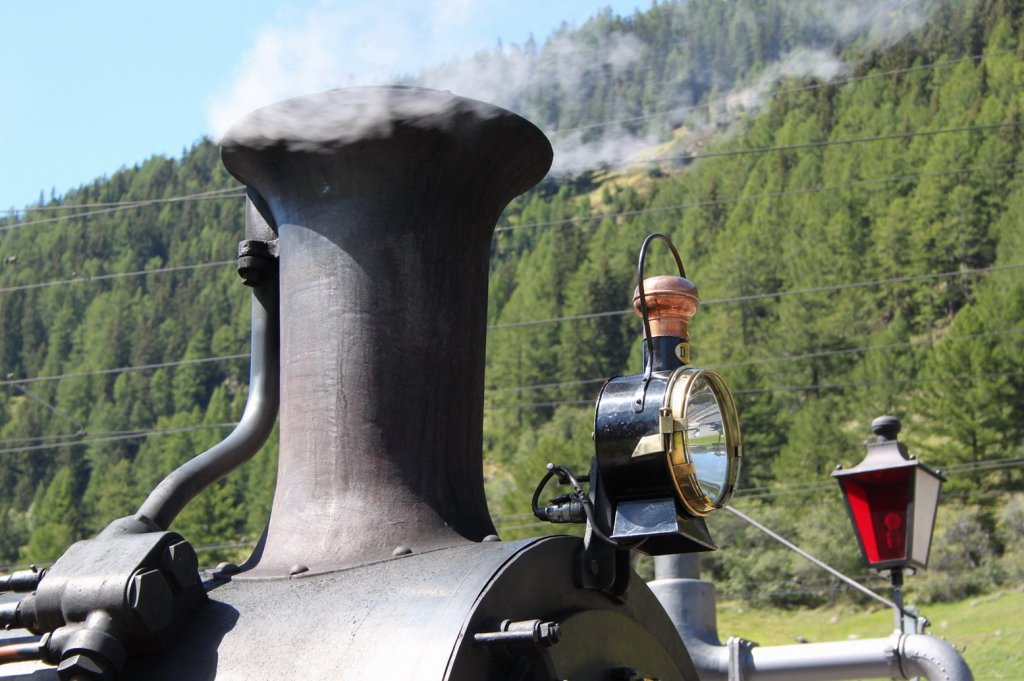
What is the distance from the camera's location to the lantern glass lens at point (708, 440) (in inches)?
78.0

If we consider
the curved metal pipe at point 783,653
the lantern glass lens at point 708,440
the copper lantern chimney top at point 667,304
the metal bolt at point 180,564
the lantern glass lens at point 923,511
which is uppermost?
the copper lantern chimney top at point 667,304

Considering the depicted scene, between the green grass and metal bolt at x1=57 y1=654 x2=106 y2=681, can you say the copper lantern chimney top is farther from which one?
the green grass

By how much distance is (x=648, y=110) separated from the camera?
2899 inches

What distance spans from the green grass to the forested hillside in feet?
4.28

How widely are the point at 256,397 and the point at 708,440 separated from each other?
83 centimetres

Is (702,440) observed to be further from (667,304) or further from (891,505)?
(891,505)

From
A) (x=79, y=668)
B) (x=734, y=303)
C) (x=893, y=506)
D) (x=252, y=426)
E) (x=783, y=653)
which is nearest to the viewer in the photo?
(x=79, y=668)

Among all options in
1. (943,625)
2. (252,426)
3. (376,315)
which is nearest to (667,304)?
(376,315)

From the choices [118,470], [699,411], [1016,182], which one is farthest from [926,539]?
[118,470]

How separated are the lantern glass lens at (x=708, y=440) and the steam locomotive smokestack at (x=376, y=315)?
38 centimetres

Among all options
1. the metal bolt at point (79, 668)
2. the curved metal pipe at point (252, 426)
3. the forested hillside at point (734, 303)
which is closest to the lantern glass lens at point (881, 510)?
the curved metal pipe at point (252, 426)

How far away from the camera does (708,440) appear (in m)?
2.00

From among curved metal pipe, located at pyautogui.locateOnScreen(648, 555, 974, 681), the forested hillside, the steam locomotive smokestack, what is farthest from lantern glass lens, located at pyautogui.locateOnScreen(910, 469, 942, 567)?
the forested hillside

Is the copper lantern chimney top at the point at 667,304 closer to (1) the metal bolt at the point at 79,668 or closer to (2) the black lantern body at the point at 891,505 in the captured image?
(1) the metal bolt at the point at 79,668
